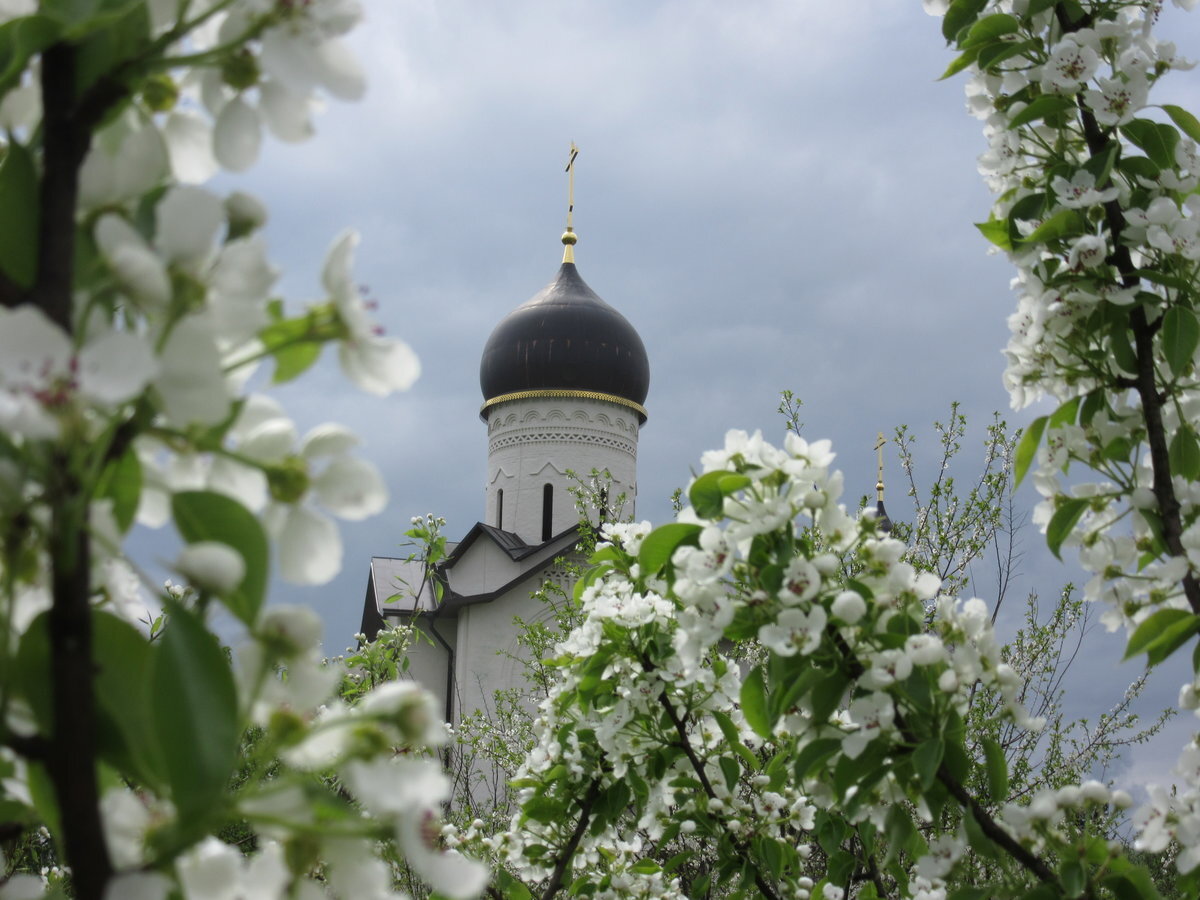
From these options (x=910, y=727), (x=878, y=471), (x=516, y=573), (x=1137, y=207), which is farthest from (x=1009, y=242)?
(x=516, y=573)

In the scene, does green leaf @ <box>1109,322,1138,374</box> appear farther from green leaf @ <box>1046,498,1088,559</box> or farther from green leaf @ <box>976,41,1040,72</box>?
green leaf @ <box>976,41,1040,72</box>

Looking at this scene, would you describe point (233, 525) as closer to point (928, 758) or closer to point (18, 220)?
point (18, 220)

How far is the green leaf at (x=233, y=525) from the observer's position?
824mm

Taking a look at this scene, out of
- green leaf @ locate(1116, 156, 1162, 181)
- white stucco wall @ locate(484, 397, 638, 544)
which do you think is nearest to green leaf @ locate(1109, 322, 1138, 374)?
green leaf @ locate(1116, 156, 1162, 181)

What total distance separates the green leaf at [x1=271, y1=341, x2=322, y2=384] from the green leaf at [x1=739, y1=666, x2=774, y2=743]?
1611 mm

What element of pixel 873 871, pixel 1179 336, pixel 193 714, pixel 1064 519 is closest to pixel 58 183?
pixel 193 714

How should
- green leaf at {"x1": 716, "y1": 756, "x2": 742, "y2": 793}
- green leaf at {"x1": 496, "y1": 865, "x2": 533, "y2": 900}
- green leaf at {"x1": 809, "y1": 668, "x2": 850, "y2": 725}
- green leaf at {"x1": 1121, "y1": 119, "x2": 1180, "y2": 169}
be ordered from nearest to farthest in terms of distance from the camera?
green leaf at {"x1": 809, "y1": 668, "x2": 850, "y2": 725} → green leaf at {"x1": 1121, "y1": 119, "x2": 1180, "y2": 169} → green leaf at {"x1": 716, "y1": 756, "x2": 742, "y2": 793} → green leaf at {"x1": 496, "y1": 865, "x2": 533, "y2": 900}

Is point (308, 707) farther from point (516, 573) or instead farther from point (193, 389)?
point (516, 573)

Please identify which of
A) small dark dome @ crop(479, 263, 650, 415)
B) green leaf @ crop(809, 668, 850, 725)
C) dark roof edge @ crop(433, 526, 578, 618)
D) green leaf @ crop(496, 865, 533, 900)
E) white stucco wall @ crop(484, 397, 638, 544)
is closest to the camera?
green leaf @ crop(809, 668, 850, 725)

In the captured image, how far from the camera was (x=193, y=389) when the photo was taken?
0.75 metres

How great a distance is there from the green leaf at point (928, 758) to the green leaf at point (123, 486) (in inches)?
57.9

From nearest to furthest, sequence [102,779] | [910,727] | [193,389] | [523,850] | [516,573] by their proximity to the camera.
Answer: [193,389] → [102,779] → [910,727] → [523,850] → [516,573]

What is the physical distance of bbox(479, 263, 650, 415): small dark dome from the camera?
23.1 meters

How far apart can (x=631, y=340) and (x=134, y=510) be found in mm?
23047
